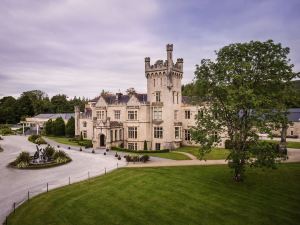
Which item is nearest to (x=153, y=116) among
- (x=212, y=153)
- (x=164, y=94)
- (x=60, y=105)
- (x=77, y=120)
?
(x=164, y=94)

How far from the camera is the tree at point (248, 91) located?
1008 inches

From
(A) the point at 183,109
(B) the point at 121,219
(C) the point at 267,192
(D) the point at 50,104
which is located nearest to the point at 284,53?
(C) the point at 267,192

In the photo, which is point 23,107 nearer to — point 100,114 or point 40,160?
point 100,114

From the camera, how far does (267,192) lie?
1051 inches

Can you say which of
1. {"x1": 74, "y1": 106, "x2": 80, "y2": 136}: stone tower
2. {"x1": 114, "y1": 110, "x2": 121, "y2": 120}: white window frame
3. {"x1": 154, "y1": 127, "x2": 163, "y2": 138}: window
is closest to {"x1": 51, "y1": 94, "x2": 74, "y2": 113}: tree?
{"x1": 74, "y1": 106, "x2": 80, "y2": 136}: stone tower

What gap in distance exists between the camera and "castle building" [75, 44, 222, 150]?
53875 mm

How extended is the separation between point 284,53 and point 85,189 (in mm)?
23977

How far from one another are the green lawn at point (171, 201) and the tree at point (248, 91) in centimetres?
341

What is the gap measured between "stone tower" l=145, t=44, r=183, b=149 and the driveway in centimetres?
1222

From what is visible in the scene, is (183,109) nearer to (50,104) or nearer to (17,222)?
(17,222)

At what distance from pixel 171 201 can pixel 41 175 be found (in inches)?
723

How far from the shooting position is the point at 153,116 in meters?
55.9

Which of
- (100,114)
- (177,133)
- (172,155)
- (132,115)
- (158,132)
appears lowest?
(172,155)

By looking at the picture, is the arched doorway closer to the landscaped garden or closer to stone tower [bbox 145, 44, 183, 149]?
stone tower [bbox 145, 44, 183, 149]
